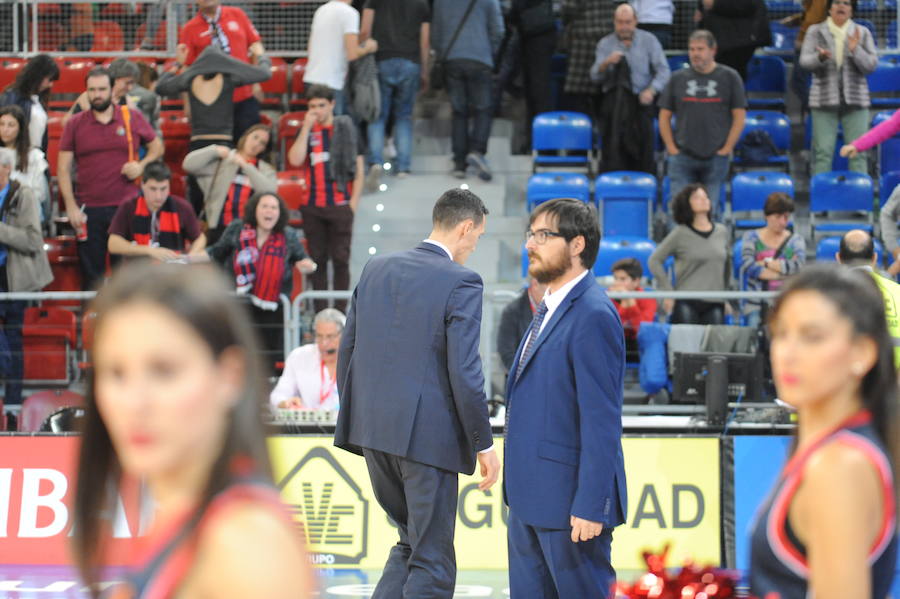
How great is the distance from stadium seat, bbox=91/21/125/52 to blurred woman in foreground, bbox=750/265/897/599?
13777 millimetres

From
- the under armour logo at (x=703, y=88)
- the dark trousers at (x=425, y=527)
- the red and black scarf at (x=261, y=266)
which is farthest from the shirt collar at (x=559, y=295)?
the under armour logo at (x=703, y=88)

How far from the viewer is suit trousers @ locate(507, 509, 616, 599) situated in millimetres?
5113

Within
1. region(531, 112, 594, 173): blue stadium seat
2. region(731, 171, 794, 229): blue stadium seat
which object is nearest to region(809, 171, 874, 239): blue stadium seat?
region(731, 171, 794, 229): blue stadium seat

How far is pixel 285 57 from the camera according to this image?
15.6 meters

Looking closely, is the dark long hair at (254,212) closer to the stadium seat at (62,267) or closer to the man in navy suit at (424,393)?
the stadium seat at (62,267)

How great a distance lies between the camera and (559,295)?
17.5ft

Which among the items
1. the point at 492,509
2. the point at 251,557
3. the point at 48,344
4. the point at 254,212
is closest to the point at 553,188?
the point at 254,212

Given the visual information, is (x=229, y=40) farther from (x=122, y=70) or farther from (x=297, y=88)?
(x=297, y=88)

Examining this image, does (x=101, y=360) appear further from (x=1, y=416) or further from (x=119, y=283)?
(x=1, y=416)

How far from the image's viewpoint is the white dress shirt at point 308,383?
8.59 metres

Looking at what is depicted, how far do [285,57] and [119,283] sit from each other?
14.0 meters

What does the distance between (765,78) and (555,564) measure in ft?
34.9

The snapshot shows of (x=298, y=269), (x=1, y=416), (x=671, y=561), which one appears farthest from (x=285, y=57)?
(x=671, y=561)

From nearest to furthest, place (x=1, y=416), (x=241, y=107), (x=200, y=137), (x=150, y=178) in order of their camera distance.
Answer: (x=1, y=416), (x=150, y=178), (x=200, y=137), (x=241, y=107)
